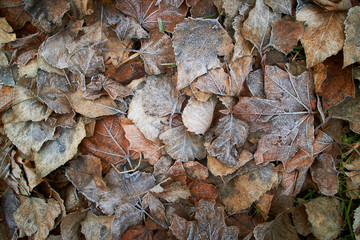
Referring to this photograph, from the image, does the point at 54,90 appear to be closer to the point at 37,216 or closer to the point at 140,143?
the point at 140,143

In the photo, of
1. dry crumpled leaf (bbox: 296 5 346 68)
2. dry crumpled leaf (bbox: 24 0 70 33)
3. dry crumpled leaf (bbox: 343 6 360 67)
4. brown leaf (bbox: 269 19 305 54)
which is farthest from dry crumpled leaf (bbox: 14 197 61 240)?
dry crumpled leaf (bbox: 343 6 360 67)

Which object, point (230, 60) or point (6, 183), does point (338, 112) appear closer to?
point (230, 60)

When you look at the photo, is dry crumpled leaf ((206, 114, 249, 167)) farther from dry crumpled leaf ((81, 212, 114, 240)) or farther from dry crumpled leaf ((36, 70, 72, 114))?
dry crumpled leaf ((36, 70, 72, 114))

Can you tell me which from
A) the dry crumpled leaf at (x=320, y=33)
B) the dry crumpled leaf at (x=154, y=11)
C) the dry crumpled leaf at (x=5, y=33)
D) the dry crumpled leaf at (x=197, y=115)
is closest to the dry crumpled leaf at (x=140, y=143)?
the dry crumpled leaf at (x=197, y=115)

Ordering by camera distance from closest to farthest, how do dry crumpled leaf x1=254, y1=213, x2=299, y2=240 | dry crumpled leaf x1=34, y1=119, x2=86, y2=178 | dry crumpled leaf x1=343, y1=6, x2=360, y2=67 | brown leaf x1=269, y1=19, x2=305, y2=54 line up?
dry crumpled leaf x1=343, y1=6, x2=360, y2=67 → brown leaf x1=269, y1=19, x2=305, y2=54 → dry crumpled leaf x1=254, y1=213, x2=299, y2=240 → dry crumpled leaf x1=34, y1=119, x2=86, y2=178

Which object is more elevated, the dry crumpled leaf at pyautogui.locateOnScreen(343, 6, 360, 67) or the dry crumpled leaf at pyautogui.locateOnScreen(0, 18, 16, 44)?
the dry crumpled leaf at pyautogui.locateOnScreen(343, 6, 360, 67)

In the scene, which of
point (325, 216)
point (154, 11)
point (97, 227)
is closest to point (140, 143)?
point (97, 227)

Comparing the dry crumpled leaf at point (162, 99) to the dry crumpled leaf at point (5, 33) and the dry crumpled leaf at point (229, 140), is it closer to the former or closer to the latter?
→ the dry crumpled leaf at point (229, 140)
